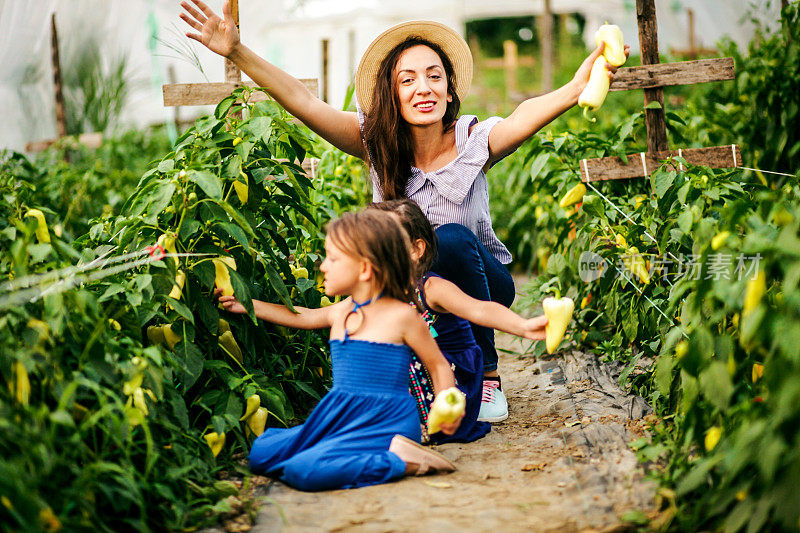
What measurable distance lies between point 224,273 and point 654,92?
1808 millimetres

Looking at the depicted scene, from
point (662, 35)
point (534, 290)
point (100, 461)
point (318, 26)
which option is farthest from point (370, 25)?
point (100, 461)

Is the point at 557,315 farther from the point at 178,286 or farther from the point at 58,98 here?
the point at 58,98

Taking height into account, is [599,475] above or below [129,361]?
below

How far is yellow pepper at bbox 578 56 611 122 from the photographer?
2.04 m

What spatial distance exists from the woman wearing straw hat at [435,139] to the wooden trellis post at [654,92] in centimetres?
61

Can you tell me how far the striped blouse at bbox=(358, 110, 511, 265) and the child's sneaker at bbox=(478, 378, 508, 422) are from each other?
517 millimetres

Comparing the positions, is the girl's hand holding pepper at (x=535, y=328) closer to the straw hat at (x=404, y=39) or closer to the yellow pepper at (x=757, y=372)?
the yellow pepper at (x=757, y=372)

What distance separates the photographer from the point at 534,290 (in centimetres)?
306

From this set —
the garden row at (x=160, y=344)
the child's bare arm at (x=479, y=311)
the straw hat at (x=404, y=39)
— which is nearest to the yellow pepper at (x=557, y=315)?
the child's bare arm at (x=479, y=311)

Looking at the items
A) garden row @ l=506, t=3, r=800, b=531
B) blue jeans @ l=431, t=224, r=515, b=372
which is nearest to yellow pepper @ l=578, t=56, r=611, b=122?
garden row @ l=506, t=3, r=800, b=531

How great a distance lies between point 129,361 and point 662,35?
878 centimetres

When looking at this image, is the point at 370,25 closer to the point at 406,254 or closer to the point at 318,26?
the point at 318,26

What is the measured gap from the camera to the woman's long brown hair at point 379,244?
1.92 m

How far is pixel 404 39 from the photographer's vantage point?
2551mm
